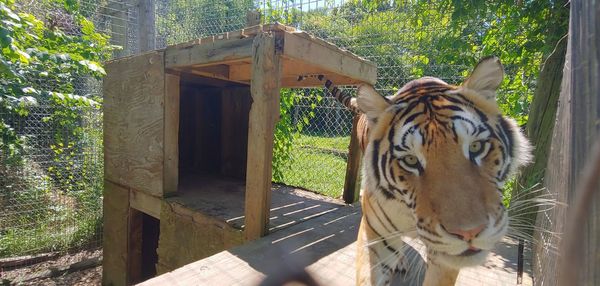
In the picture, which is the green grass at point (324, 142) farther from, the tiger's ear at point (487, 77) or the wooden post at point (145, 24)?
the tiger's ear at point (487, 77)

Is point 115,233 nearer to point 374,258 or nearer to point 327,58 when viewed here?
point 327,58

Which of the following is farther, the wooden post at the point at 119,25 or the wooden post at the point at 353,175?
the wooden post at the point at 119,25

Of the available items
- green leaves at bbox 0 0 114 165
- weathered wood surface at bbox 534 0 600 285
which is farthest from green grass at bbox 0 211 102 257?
weathered wood surface at bbox 534 0 600 285

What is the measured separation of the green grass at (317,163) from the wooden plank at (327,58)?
2060 mm

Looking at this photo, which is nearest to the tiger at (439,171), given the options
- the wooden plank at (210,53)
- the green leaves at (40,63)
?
the wooden plank at (210,53)

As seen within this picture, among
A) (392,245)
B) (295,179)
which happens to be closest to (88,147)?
(295,179)

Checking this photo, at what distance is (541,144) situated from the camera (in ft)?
6.85

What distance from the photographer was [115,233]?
3404mm

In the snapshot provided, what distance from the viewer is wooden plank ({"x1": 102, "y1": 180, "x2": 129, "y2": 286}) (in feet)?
10.8

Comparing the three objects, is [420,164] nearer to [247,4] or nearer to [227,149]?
[227,149]

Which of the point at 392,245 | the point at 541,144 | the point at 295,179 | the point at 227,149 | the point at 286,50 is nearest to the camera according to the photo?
the point at 392,245

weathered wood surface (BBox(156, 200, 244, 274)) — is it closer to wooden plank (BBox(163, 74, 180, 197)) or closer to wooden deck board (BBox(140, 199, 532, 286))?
wooden plank (BBox(163, 74, 180, 197))

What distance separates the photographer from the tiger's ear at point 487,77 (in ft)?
3.95

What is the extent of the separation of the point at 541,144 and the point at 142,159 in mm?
3095
